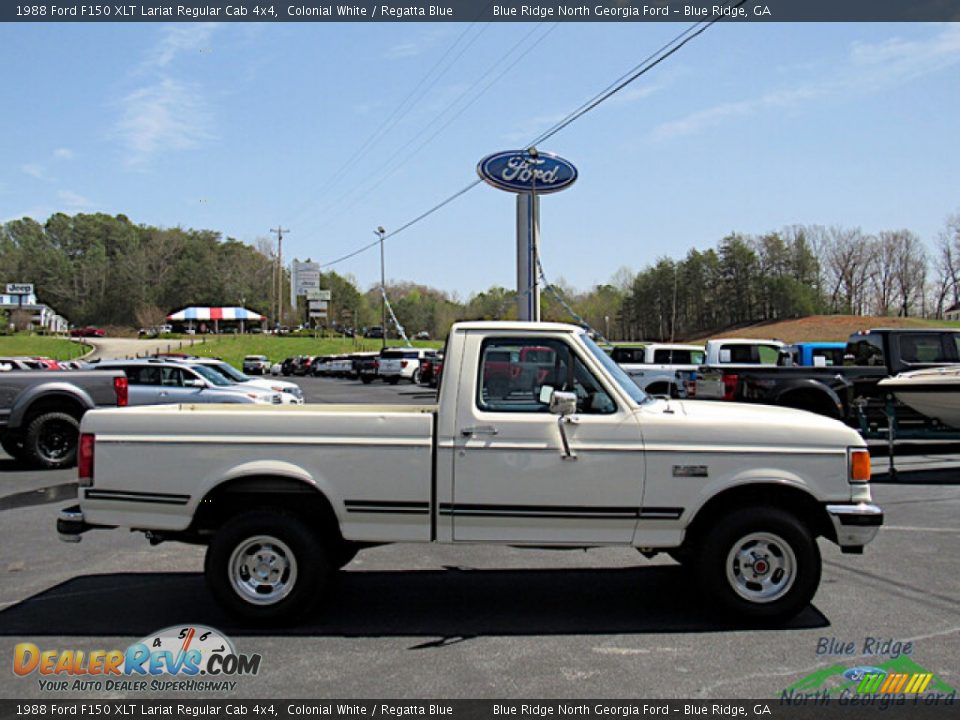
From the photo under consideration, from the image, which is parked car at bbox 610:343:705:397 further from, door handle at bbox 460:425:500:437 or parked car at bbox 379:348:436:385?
parked car at bbox 379:348:436:385

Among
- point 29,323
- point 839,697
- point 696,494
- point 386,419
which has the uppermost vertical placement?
point 29,323

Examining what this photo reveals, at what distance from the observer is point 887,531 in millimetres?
8312

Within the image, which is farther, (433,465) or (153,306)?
(153,306)

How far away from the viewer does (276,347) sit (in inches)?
3841

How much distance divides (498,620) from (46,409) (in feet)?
32.2

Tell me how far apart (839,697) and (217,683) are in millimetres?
3340

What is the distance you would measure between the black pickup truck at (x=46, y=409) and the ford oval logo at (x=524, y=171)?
21.0 m

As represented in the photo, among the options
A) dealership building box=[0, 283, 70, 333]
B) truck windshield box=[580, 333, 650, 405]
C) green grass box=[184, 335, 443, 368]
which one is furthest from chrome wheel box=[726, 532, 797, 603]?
dealership building box=[0, 283, 70, 333]

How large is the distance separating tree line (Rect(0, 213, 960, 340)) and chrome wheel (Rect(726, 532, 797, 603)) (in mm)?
44998

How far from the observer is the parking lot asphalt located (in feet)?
15.1

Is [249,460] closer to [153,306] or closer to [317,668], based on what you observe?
[317,668]

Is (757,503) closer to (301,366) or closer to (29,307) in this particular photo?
(301,366)

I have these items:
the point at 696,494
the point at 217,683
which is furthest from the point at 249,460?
the point at 696,494

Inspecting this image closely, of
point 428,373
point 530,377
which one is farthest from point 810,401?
point 428,373
